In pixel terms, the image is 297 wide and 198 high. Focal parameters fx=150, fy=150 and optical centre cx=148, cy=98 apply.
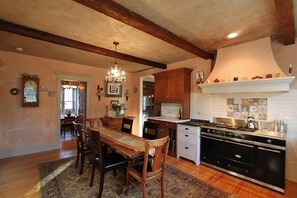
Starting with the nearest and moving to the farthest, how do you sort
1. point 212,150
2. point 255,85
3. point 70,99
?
point 255,85 < point 212,150 < point 70,99

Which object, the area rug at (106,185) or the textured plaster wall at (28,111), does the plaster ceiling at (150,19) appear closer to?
the textured plaster wall at (28,111)

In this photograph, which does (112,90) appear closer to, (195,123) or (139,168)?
(195,123)

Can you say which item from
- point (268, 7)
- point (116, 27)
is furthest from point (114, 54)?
point (268, 7)

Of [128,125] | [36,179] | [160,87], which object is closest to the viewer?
[36,179]

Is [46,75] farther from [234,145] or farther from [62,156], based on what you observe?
[234,145]

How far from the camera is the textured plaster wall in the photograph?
3.73 meters

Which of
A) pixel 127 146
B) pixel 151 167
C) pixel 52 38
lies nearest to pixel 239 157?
pixel 151 167

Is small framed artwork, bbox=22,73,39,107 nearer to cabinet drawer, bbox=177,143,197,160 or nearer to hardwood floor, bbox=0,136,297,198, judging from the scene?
hardwood floor, bbox=0,136,297,198

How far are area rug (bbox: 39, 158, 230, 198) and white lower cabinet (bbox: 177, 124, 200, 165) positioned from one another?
620 mm

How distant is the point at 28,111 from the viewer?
4.02 meters

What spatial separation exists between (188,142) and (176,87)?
1.52 m

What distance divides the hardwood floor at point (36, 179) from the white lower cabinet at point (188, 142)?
0.16 m

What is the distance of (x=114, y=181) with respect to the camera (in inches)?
104

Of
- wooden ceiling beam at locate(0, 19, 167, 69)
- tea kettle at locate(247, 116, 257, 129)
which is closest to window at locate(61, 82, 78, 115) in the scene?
wooden ceiling beam at locate(0, 19, 167, 69)
